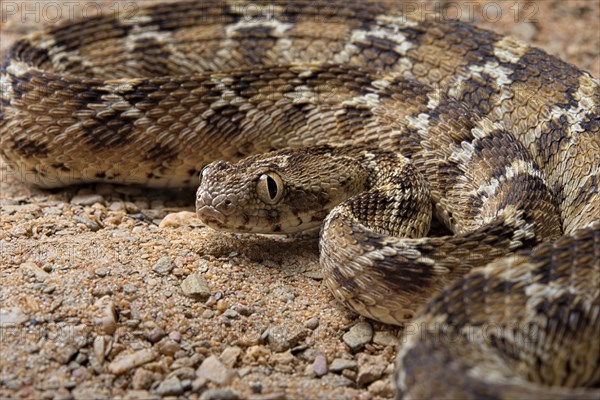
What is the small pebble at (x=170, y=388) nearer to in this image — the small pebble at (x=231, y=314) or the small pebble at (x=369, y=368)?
the small pebble at (x=231, y=314)

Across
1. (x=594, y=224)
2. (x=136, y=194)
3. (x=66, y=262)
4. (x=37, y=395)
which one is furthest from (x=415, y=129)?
(x=37, y=395)

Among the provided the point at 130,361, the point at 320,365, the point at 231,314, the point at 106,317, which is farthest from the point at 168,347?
the point at 320,365

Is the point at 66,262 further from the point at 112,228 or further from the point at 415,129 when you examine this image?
the point at 415,129

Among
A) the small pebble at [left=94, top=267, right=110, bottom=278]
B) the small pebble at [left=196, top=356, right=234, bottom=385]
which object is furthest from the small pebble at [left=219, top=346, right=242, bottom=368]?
the small pebble at [left=94, top=267, right=110, bottom=278]

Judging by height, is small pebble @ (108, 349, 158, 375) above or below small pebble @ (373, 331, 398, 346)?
above

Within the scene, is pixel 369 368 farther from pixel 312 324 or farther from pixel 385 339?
pixel 312 324

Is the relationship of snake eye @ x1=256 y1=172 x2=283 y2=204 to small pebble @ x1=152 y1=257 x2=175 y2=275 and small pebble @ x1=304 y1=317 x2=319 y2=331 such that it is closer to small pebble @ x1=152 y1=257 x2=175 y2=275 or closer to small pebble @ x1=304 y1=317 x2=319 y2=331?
small pebble @ x1=152 y1=257 x2=175 y2=275
